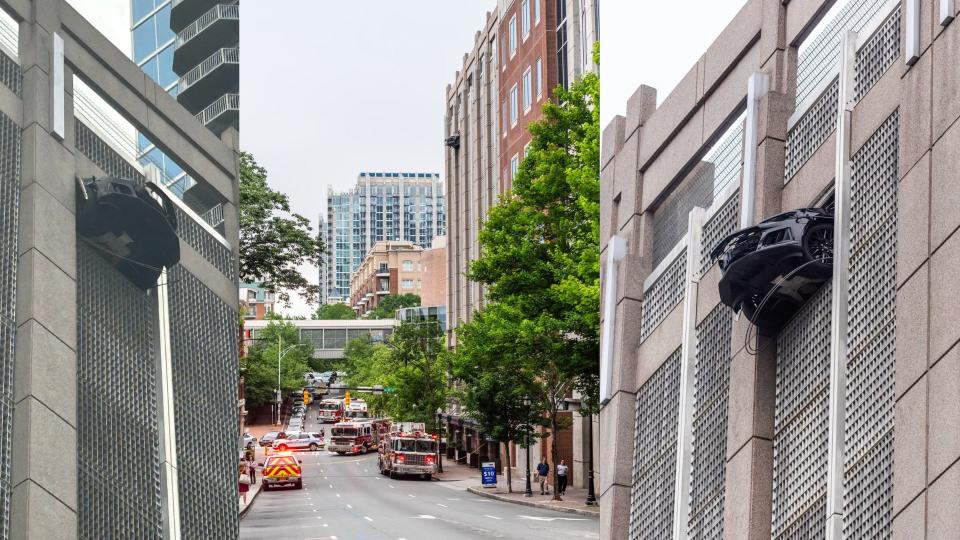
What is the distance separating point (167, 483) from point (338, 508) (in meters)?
6.74

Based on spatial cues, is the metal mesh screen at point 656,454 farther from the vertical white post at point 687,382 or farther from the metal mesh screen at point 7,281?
the metal mesh screen at point 7,281

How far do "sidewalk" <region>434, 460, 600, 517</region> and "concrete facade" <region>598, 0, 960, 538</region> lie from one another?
1216 cm

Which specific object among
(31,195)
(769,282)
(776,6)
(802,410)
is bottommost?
(802,410)

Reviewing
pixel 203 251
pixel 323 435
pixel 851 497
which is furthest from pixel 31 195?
pixel 323 435

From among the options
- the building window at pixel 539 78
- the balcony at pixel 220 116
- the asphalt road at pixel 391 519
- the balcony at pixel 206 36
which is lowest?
the asphalt road at pixel 391 519

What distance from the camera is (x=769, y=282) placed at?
18.0 feet

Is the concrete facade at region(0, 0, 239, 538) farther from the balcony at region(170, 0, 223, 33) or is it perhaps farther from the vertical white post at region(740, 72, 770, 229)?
the vertical white post at region(740, 72, 770, 229)

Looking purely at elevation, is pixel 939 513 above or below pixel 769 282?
below

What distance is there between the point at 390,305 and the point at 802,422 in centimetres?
1808

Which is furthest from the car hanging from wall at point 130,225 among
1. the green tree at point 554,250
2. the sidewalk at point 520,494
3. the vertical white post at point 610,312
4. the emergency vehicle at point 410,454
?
the emergency vehicle at point 410,454

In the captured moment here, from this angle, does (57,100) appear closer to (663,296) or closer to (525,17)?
(663,296)

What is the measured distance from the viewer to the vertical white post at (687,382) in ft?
21.3

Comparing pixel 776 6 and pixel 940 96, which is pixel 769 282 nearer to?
pixel 940 96

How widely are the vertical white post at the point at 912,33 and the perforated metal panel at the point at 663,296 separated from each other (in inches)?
84.0
